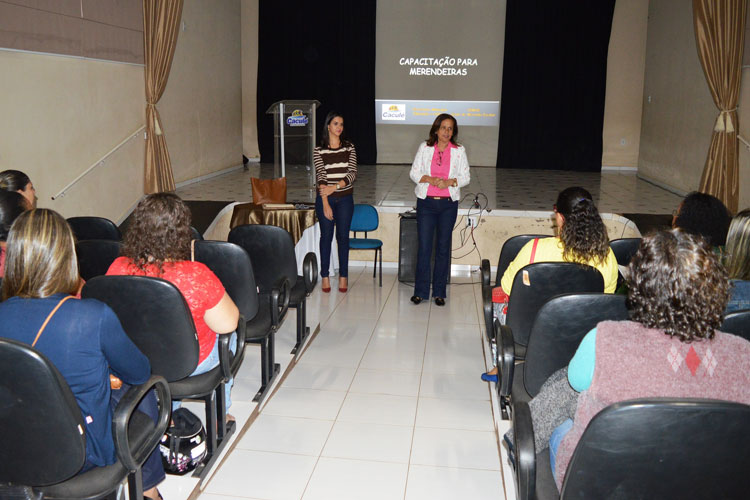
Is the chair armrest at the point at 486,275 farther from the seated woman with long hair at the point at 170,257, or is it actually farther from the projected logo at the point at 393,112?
the projected logo at the point at 393,112

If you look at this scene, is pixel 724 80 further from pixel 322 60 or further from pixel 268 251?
pixel 322 60

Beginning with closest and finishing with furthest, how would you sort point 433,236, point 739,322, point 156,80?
point 739,322 < point 433,236 < point 156,80

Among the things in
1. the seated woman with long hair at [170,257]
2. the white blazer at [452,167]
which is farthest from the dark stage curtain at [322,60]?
the seated woman with long hair at [170,257]

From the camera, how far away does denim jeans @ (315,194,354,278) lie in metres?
5.39

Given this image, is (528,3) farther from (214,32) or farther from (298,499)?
(298,499)

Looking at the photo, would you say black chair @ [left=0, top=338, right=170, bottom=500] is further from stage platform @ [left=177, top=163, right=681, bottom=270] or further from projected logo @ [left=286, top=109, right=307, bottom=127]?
projected logo @ [left=286, top=109, right=307, bottom=127]

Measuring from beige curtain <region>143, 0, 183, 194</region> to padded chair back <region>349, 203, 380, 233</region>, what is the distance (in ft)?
8.75

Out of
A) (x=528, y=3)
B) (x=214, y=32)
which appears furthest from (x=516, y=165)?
(x=214, y=32)

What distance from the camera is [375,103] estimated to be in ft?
40.4

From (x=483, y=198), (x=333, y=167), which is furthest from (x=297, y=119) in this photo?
(x=333, y=167)

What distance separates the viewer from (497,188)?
30.6 ft

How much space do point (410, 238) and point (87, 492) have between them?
425cm

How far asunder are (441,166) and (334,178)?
0.95m

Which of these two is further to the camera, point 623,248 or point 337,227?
point 337,227
